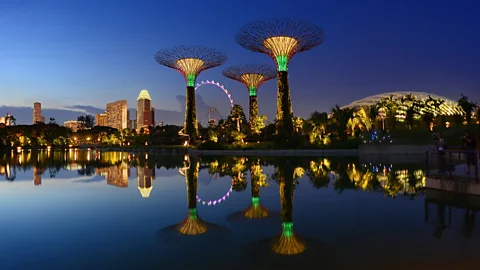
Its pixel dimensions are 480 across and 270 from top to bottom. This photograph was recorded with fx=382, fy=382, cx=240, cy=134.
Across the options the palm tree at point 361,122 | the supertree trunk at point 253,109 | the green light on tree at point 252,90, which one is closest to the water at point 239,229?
the palm tree at point 361,122

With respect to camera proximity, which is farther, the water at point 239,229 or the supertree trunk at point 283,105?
the supertree trunk at point 283,105

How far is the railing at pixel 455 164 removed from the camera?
11.7m

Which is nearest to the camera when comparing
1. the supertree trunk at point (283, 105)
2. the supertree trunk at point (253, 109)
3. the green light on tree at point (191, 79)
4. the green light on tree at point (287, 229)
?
the green light on tree at point (287, 229)

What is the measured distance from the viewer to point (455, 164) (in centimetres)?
1297

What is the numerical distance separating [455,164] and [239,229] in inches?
349

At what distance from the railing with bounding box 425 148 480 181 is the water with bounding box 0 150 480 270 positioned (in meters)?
0.94

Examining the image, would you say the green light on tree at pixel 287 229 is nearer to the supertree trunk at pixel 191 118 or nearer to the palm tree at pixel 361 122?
the palm tree at pixel 361 122

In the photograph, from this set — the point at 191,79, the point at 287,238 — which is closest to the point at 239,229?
the point at 287,238

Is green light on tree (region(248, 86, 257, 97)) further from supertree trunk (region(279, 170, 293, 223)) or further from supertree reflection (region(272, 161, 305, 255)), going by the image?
supertree reflection (region(272, 161, 305, 255))

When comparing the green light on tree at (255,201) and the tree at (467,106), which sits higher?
the tree at (467,106)

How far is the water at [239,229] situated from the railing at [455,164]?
939 mm

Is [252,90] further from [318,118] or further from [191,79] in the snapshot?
[318,118]

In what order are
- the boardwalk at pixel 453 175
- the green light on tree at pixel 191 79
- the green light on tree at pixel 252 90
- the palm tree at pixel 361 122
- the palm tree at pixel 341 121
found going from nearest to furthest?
the boardwalk at pixel 453 175
the palm tree at pixel 341 121
the palm tree at pixel 361 122
the green light on tree at pixel 191 79
the green light on tree at pixel 252 90

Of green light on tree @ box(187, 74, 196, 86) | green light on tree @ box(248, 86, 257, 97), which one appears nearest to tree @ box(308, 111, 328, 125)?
green light on tree @ box(248, 86, 257, 97)
